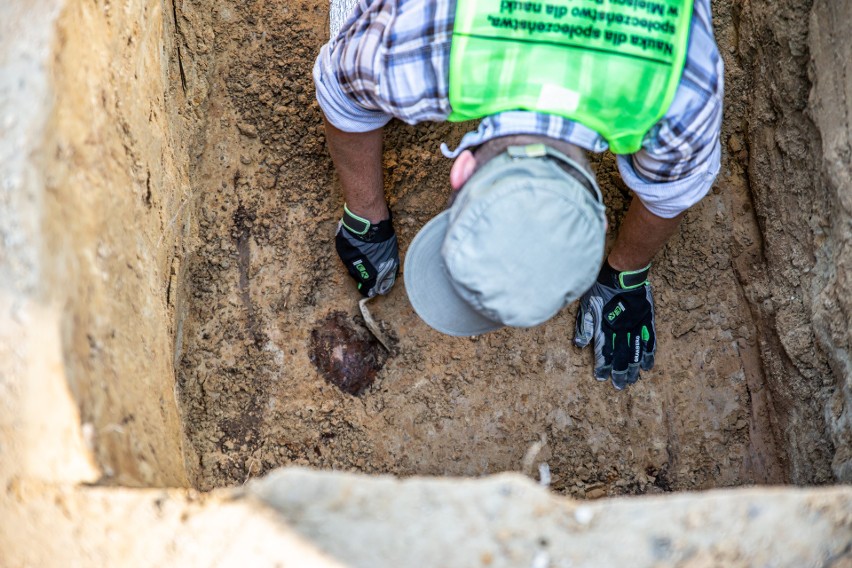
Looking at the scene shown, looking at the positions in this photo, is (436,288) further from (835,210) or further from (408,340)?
(835,210)

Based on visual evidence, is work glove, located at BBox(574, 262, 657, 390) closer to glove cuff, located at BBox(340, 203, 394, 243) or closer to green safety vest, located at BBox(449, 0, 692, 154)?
glove cuff, located at BBox(340, 203, 394, 243)

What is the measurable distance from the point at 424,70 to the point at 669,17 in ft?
1.72

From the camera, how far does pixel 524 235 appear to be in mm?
1452

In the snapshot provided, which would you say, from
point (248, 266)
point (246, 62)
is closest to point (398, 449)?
point (248, 266)

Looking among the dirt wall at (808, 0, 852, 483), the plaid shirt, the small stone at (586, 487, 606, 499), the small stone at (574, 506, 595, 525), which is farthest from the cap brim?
the dirt wall at (808, 0, 852, 483)

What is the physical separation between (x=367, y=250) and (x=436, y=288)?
639 millimetres

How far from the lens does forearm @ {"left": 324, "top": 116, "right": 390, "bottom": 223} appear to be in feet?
6.85

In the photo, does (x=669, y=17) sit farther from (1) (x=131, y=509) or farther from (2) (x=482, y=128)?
(1) (x=131, y=509)

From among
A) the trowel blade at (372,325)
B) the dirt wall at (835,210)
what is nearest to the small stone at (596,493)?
the dirt wall at (835,210)

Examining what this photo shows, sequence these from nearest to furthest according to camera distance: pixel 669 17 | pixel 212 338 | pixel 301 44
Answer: pixel 669 17 → pixel 212 338 → pixel 301 44

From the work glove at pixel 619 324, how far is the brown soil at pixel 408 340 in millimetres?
51

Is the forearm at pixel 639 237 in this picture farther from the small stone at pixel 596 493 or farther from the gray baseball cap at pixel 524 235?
the small stone at pixel 596 493

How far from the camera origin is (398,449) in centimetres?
229

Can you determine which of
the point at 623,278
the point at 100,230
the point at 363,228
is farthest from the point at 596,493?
the point at 100,230
